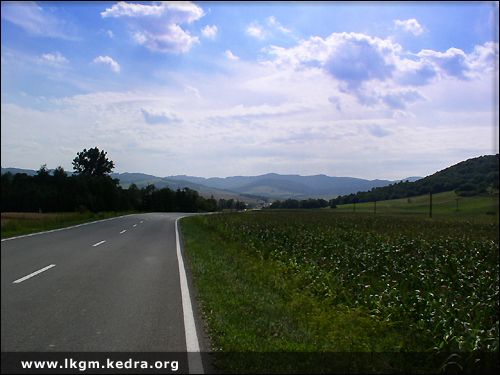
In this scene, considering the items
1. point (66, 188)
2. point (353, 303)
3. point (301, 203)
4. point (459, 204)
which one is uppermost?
point (66, 188)

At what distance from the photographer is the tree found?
534 cm

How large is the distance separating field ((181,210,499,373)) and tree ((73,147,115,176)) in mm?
2383

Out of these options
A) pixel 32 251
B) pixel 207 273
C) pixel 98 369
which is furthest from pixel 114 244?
pixel 98 369

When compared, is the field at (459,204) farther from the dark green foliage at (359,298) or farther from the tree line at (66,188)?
the tree line at (66,188)

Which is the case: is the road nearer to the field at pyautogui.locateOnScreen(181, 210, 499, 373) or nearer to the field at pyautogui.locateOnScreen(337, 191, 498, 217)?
the field at pyautogui.locateOnScreen(181, 210, 499, 373)

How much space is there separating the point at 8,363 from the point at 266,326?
3.23 meters

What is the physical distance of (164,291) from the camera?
8664mm

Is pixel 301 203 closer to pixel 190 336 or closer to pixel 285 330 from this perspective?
pixel 285 330

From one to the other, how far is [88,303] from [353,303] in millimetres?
4216

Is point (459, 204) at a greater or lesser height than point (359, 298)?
greater

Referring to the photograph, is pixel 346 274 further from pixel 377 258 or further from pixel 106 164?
pixel 106 164

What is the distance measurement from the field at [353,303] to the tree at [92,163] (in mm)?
2383

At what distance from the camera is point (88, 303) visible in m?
7.09

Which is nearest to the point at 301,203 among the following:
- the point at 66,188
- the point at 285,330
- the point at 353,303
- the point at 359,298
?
the point at 359,298
